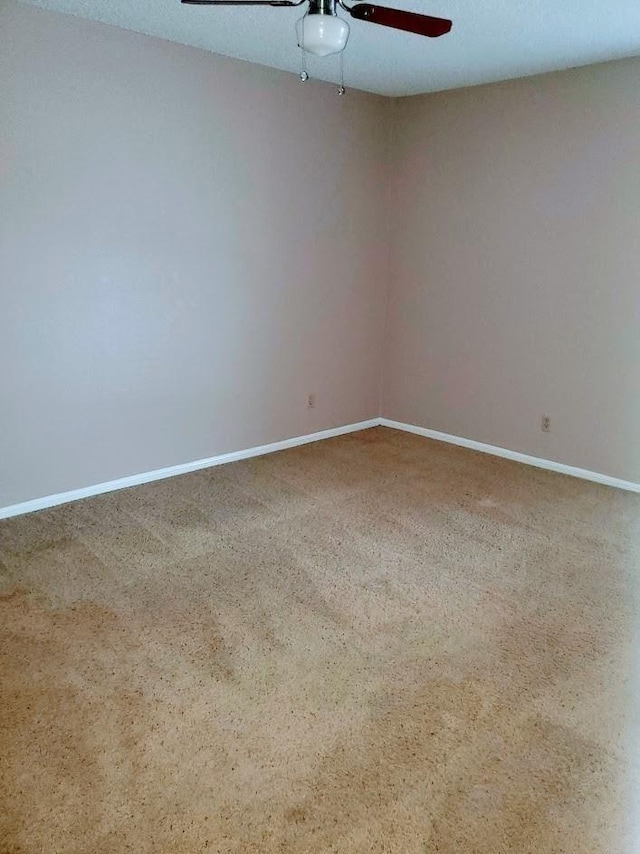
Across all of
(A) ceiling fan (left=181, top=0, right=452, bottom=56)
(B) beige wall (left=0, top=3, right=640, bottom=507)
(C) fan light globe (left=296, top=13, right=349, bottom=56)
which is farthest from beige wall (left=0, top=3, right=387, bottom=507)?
(C) fan light globe (left=296, top=13, right=349, bottom=56)

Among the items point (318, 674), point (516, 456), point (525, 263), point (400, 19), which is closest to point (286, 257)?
point (525, 263)

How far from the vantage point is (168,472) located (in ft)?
13.8

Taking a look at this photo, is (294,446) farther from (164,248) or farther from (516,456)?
(164,248)

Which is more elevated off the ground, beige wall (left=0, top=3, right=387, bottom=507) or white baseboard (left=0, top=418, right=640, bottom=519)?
beige wall (left=0, top=3, right=387, bottom=507)

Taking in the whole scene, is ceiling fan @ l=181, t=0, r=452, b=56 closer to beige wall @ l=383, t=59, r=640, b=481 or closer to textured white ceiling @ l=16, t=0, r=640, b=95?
textured white ceiling @ l=16, t=0, r=640, b=95

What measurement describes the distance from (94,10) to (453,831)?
12.1ft

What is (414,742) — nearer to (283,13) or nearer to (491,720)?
(491,720)

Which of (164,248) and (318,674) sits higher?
(164,248)

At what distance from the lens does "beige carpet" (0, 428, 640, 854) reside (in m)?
1.74

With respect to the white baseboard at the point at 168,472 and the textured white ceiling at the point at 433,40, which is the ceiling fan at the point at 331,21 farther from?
the white baseboard at the point at 168,472

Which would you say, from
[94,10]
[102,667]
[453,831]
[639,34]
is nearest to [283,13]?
[94,10]

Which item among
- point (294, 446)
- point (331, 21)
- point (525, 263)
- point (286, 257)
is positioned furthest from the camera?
point (294, 446)

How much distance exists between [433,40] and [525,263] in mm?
1529

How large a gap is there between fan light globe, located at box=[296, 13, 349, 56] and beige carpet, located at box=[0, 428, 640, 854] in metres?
2.10
